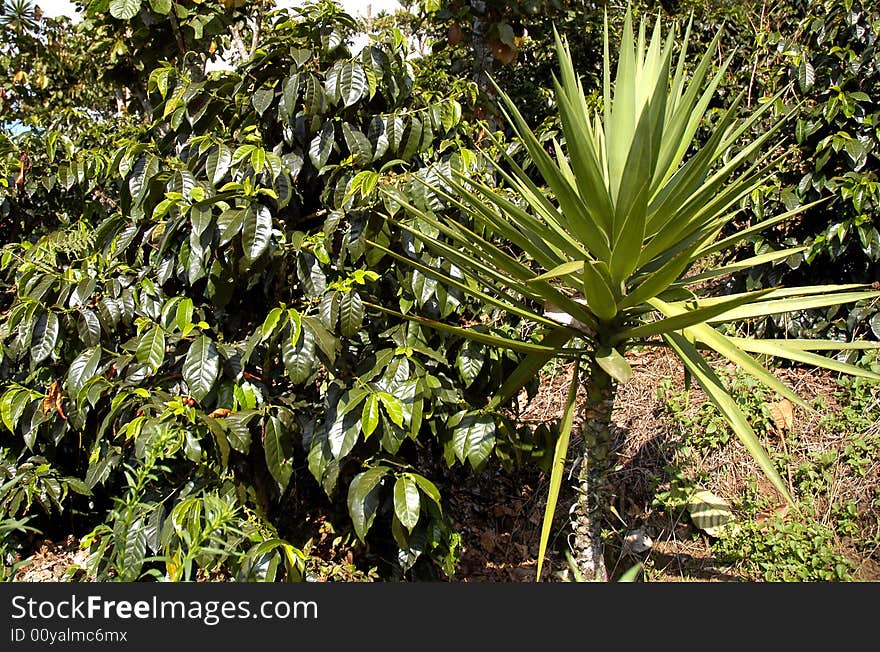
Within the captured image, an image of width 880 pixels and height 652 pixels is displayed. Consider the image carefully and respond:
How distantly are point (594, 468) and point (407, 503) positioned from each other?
610 millimetres

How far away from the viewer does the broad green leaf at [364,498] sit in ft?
7.22

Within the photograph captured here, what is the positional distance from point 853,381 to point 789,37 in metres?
2.10

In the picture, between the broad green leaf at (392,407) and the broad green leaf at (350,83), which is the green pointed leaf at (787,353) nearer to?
the broad green leaf at (392,407)

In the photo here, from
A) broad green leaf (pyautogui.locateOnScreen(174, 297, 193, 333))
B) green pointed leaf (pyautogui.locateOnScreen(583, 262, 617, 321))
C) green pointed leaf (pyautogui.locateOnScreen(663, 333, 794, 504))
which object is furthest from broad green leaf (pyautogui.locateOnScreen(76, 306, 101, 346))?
green pointed leaf (pyautogui.locateOnScreen(663, 333, 794, 504))

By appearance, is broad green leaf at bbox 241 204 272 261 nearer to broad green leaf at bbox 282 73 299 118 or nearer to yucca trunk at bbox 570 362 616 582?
broad green leaf at bbox 282 73 299 118

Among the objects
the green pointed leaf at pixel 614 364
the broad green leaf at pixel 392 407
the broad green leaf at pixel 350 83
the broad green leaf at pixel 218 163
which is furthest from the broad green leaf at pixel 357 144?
the green pointed leaf at pixel 614 364

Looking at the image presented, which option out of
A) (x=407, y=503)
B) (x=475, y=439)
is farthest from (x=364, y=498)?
(x=475, y=439)

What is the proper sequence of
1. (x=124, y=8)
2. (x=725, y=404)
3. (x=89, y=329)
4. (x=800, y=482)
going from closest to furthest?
(x=725, y=404), (x=89, y=329), (x=124, y=8), (x=800, y=482)

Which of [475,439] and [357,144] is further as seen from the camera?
[357,144]

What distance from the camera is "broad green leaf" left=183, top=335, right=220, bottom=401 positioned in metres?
2.32

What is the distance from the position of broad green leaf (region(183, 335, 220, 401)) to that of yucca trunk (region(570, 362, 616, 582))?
119 cm

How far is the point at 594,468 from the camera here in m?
2.34

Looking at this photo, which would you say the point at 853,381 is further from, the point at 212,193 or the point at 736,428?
the point at 212,193

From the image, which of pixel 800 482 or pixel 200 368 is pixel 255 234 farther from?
pixel 800 482
